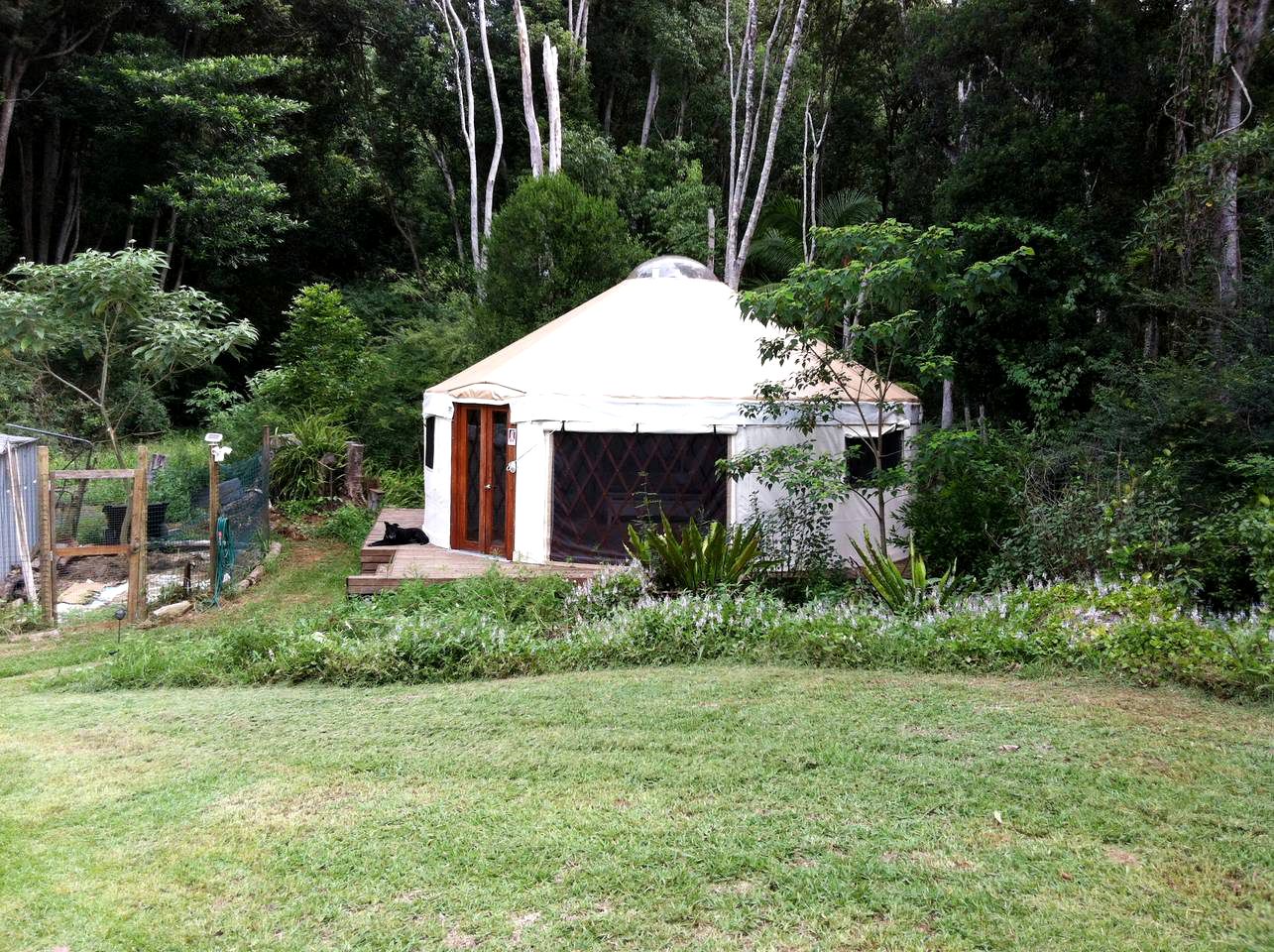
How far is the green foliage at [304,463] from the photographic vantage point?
10211mm

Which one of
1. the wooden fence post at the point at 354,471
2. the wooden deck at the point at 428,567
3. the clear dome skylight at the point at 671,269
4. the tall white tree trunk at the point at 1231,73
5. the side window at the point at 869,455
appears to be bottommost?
the wooden deck at the point at 428,567

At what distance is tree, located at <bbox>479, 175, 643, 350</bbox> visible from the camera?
10148mm

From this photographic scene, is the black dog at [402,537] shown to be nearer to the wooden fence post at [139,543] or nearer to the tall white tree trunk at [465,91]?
the wooden fence post at [139,543]

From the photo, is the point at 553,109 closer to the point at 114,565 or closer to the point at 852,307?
the point at 114,565

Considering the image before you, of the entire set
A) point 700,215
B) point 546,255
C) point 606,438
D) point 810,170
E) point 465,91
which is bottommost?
point 606,438

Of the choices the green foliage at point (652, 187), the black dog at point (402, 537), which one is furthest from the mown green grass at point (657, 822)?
the green foliage at point (652, 187)

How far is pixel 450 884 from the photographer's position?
2326 millimetres

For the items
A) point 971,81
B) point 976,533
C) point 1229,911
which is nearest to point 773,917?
point 1229,911

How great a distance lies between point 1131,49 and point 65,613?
35.7 feet

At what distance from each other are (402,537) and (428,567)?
112 cm

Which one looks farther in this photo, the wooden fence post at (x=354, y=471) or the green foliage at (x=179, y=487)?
the wooden fence post at (x=354, y=471)

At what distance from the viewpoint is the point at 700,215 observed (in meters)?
15.5

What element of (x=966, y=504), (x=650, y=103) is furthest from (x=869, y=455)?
(x=650, y=103)

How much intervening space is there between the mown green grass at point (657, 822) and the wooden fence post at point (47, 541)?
7.48ft
